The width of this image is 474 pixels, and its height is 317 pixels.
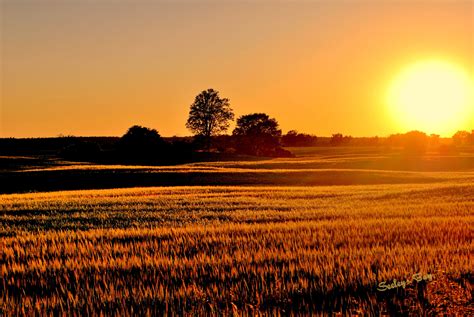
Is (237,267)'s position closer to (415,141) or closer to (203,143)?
A: (203,143)

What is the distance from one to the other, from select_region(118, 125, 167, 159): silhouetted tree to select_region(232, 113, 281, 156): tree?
94.2ft

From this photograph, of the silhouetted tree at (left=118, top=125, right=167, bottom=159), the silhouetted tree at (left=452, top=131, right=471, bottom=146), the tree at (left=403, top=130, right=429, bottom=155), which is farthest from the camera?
the silhouetted tree at (left=452, top=131, right=471, bottom=146)

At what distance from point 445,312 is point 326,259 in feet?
12.0

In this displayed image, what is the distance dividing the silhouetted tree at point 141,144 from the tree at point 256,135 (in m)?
28.7

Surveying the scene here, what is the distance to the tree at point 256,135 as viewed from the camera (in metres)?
107

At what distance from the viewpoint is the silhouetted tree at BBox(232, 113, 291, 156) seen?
10712cm

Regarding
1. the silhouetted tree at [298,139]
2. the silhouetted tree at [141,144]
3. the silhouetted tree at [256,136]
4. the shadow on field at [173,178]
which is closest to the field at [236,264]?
the shadow on field at [173,178]

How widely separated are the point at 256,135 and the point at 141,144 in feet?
106

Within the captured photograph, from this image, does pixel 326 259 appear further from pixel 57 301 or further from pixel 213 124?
pixel 213 124
